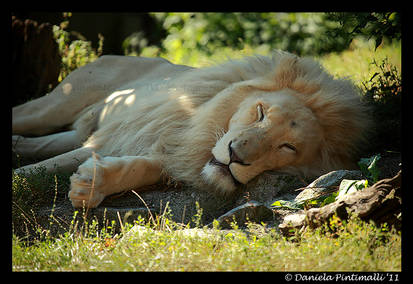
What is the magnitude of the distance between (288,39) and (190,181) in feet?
21.0

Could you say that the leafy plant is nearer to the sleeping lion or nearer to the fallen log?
the sleeping lion

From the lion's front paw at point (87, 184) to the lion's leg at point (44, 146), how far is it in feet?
5.03

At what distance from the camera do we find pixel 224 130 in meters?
3.42

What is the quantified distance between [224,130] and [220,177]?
1.30ft

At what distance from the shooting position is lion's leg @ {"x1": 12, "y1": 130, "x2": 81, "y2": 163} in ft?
14.9

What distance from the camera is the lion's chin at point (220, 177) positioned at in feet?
10.4

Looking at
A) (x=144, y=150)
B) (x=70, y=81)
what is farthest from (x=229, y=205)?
(x=70, y=81)

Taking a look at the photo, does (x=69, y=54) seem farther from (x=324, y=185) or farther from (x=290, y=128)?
(x=324, y=185)

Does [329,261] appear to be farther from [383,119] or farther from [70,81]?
[70,81]

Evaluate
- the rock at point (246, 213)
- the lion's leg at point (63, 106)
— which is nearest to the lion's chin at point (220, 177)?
the rock at point (246, 213)

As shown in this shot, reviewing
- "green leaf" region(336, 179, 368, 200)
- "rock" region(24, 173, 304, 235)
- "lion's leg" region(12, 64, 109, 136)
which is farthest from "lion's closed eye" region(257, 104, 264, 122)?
"lion's leg" region(12, 64, 109, 136)

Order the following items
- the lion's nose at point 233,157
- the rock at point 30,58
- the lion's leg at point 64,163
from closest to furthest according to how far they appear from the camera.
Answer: the lion's nose at point 233,157, the lion's leg at point 64,163, the rock at point 30,58

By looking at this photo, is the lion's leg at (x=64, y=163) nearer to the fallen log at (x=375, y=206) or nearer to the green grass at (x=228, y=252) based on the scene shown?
the green grass at (x=228, y=252)
